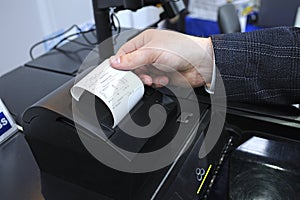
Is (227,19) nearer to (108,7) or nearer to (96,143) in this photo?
(108,7)

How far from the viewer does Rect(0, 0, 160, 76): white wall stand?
118 cm

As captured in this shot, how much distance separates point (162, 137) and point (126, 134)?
0.08 meters

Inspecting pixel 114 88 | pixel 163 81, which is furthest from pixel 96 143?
pixel 163 81

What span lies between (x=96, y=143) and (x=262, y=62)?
1.28 feet

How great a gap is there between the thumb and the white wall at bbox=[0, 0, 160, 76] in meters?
0.74

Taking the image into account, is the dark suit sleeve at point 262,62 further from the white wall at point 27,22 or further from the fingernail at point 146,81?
the white wall at point 27,22

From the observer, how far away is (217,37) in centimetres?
65

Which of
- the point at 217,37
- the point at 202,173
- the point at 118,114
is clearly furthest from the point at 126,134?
the point at 217,37

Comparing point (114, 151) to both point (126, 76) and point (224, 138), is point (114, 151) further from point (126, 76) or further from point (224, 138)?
point (224, 138)

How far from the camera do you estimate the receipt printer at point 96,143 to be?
443 millimetres

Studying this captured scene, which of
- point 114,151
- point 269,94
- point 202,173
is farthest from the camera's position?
point 269,94

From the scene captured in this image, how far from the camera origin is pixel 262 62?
63cm

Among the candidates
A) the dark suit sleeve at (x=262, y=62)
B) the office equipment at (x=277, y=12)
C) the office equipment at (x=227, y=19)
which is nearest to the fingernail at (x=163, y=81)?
the dark suit sleeve at (x=262, y=62)

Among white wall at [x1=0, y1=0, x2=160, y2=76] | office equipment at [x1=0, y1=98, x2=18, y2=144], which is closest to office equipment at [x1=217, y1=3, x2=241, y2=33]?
white wall at [x1=0, y1=0, x2=160, y2=76]
